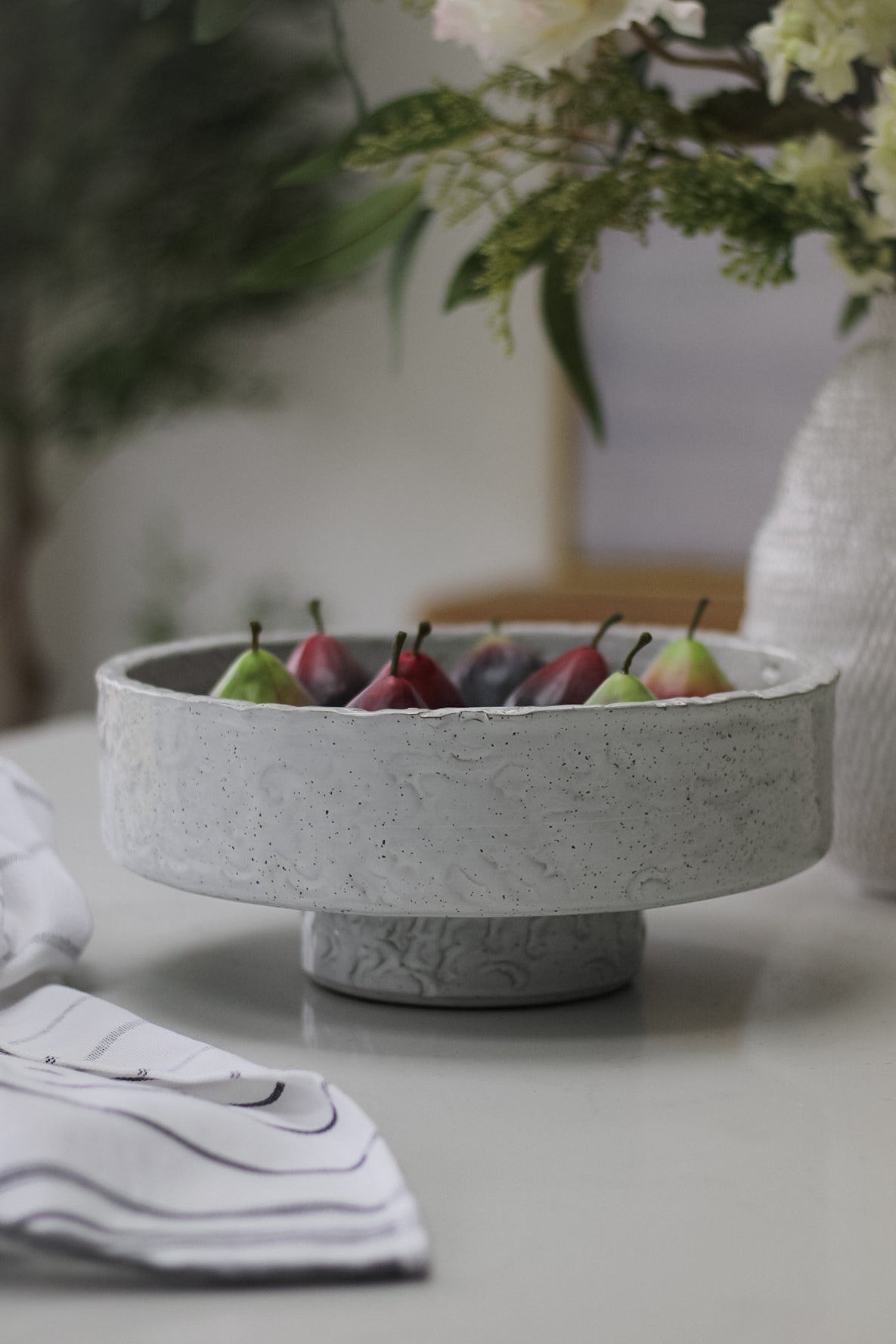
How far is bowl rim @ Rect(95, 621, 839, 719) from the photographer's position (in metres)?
0.51

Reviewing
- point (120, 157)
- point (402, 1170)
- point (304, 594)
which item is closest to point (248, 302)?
point (120, 157)

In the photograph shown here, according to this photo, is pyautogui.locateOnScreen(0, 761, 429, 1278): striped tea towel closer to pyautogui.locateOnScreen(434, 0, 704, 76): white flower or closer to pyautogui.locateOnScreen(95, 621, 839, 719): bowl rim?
pyautogui.locateOnScreen(95, 621, 839, 719): bowl rim

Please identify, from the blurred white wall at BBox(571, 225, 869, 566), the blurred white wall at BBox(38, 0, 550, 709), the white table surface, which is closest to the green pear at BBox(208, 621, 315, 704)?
the white table surface

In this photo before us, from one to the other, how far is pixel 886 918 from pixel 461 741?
1.01 ft

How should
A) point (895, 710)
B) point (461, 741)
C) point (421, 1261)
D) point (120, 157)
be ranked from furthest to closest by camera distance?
point (120, 157) < point (895, 710) < point (461, 741) < point (421, 1261)

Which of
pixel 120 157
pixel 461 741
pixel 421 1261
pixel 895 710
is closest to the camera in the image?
pixel 421 1261

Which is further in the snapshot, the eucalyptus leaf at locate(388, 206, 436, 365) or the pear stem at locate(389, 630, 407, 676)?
the eucalyptus leaf at locate(388, 206, 436, 365)

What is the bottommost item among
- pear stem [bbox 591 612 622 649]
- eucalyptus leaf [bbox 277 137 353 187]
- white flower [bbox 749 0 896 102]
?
pear stem [bbox 591 612 622 649]

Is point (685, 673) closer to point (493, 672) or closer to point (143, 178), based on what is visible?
point (493, 672)

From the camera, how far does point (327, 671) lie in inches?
26.0

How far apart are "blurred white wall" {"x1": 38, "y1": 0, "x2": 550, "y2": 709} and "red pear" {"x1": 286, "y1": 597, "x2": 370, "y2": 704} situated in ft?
7.01

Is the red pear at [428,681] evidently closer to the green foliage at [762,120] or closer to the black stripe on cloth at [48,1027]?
the black stripe on cloth at [48,1027]

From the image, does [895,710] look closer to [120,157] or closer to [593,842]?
[593,842]

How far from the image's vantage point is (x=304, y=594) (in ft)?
10.5
